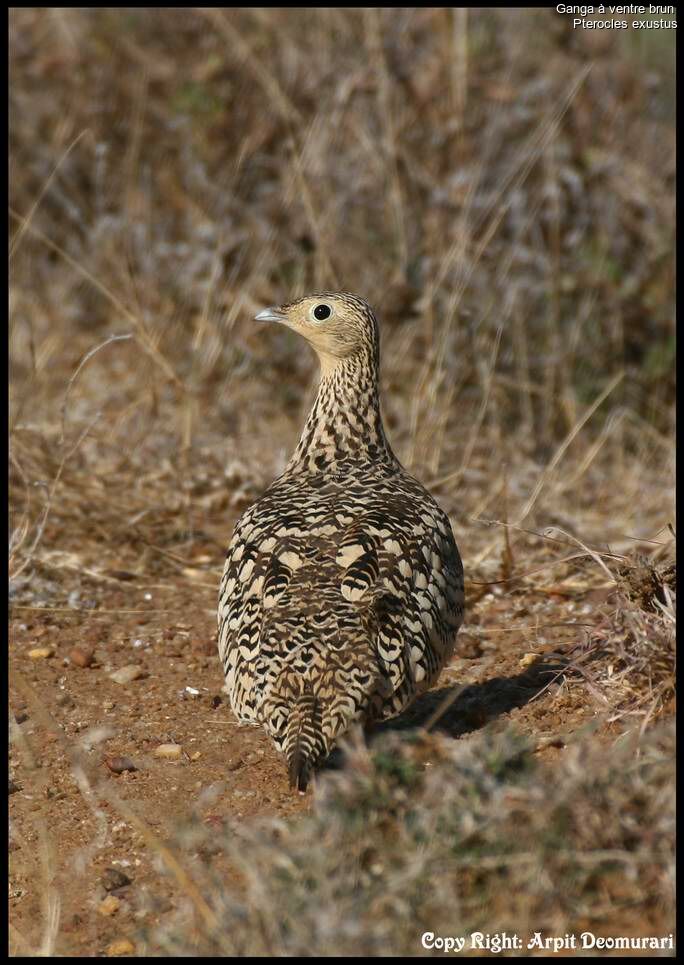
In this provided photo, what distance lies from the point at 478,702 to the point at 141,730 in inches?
47.2

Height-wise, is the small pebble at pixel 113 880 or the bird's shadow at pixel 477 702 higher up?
the bird's shadow at pixel 477 702

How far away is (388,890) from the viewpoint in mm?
2736

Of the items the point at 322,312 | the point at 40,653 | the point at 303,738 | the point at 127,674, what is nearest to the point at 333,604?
the point at 303,738

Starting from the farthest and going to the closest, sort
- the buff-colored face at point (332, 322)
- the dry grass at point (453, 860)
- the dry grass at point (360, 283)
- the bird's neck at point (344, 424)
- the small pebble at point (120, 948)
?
the dry grass at point (360, 283), the buff-colored face at point (332, 322), the bird's neck at point (344, 424), the small pebble at point (120, 948), the dry grass at point (453, 860)

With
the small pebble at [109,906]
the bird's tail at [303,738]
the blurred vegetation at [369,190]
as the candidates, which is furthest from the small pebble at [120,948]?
the blurred vegetation at [369,190]

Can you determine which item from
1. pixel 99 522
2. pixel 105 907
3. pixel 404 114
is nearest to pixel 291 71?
pixel 404 114

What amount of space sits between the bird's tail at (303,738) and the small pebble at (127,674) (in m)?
1.39

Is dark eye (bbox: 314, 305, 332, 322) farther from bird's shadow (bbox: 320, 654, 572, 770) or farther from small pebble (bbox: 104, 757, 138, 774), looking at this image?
small pebble (bbox: 104, 757, 138, 774)

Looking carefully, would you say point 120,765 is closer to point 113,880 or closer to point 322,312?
point 113,880

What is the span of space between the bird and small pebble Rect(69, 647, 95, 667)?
3.20 feet

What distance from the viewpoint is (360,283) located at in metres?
7.42

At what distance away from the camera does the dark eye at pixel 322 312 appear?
4953mm

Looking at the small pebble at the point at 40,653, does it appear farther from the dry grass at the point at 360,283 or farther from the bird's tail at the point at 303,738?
the bird's tail at the point at 303,738

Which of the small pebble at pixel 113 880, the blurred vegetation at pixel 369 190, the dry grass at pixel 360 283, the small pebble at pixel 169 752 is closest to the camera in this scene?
the small pebble at pixel 113 880
